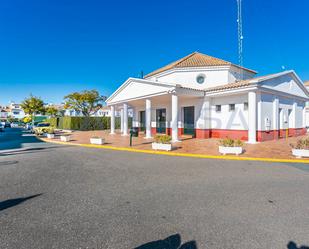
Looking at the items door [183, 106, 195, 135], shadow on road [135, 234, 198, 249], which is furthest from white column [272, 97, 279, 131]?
shadow on road [135, 234, 198, 249]

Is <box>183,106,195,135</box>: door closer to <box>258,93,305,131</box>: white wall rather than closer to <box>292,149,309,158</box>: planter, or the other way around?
<box>258,93,305,131</box>: white wall

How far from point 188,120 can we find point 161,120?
149 inches

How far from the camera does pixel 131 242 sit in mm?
2787

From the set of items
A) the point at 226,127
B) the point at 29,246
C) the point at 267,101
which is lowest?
the point at 29,246

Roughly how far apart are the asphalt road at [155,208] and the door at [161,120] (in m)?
13.5

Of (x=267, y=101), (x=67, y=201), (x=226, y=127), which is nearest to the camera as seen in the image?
(x=67, y=201)

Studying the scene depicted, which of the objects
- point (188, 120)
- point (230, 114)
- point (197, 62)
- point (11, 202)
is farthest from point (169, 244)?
point (197, 62)

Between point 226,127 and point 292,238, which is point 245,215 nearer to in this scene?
point 292,238

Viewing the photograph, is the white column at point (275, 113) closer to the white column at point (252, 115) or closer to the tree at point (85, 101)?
the white column at point (252, 115)

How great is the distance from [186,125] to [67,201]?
14546mm

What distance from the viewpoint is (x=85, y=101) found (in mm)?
42438

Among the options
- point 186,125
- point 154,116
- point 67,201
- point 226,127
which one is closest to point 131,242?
point 67,201

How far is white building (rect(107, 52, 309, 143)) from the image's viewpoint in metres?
13.5

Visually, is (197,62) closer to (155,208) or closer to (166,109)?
(166,109)
